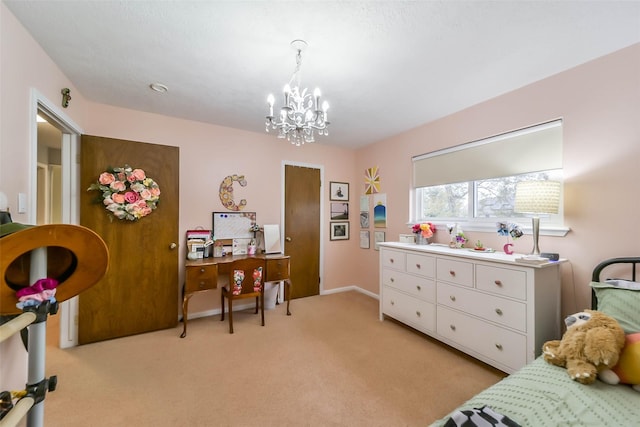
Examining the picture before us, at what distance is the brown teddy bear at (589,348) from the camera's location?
3.89ft

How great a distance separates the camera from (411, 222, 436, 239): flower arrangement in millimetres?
2961

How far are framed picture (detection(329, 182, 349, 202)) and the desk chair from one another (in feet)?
5.96

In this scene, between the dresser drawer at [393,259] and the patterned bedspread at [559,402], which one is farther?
the dresser drawer at [393,259]

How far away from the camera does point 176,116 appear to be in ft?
9.95

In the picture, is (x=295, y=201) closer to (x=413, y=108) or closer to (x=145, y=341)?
(x=413, y=108)

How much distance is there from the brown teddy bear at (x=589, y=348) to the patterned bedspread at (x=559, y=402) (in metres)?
0.06

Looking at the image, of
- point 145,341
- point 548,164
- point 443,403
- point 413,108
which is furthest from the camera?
point 413,108

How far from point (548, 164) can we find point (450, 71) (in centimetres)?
116

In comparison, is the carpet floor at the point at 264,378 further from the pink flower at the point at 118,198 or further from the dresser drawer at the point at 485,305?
the pink flower at the point at 118,198

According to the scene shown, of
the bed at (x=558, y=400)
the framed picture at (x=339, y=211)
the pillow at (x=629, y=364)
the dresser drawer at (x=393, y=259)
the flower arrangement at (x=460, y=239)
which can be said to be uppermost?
the framed picture at (x=339, y=211)

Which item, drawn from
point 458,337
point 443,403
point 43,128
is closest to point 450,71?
point 458,337

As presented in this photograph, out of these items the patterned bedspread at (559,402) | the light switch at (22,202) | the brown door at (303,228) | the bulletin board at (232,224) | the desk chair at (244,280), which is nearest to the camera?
the patterned bedspread at (559,402)

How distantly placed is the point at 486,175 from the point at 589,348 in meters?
1.77

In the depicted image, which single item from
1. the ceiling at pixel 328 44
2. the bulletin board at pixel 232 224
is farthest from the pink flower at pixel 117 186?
the bulletin board at pixel 232 224
